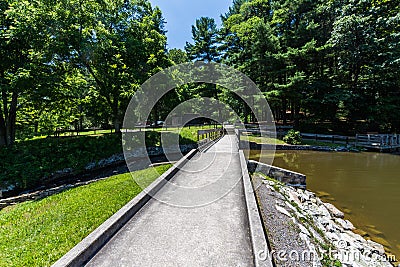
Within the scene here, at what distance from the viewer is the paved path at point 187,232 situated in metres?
2.80

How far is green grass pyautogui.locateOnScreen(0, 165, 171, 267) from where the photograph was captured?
3.31 meters

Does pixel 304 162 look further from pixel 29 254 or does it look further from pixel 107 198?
pixel 29 254

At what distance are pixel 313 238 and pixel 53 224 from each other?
5.49 m

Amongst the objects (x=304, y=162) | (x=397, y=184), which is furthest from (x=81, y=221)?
(x=304, y=162)

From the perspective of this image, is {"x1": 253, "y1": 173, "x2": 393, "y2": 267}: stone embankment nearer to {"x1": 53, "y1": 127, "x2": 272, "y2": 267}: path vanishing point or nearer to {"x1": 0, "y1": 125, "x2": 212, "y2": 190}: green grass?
{"x1": 53, "y1": 127, "x2": 272, "y2": 267}: path vanishing point

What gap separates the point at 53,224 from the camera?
4.46 meters

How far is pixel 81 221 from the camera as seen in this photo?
445cm

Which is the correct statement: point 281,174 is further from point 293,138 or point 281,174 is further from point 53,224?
point 293,138

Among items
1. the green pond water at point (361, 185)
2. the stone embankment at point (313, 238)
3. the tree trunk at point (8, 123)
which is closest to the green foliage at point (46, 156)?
the tree trunk at point (8, 123)

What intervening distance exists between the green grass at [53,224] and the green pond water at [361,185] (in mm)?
6809

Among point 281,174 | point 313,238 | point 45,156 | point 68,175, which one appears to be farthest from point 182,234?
point 45,156

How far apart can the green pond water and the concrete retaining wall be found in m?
0.67

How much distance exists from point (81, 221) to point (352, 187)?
1006cm

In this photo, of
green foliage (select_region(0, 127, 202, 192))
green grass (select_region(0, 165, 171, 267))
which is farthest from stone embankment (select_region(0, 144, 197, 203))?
green grass (select_region(0, 165, 171, 267))
